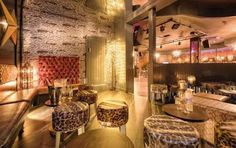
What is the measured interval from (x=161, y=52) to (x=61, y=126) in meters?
16.9

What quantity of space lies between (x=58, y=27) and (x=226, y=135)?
18.5 feet

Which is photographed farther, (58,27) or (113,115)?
(58,27)

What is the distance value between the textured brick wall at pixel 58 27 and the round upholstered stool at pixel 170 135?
4.86 m

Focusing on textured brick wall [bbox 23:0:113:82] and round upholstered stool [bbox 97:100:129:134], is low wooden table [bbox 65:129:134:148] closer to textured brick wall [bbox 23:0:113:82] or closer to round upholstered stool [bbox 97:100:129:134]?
round upholstered stool [bbox 97:100:129:134]

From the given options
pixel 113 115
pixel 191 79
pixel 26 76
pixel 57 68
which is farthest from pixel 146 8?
pixel 26 76

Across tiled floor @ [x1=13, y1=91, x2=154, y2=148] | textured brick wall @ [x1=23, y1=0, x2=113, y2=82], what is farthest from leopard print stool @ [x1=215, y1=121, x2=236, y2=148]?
textured brick wall @ [x1=23, y1=0, x2=113, y2=82]

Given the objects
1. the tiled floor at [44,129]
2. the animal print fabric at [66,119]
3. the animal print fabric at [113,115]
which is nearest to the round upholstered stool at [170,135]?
the animal print fabric at [113,115]

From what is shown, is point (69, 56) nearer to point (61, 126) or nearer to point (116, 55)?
point (116, 55)

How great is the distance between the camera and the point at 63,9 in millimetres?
5289

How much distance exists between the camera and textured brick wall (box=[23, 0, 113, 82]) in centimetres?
451

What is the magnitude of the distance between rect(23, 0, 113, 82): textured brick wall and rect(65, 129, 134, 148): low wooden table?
446cm

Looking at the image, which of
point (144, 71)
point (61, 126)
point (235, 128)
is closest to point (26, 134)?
point (61, 126)

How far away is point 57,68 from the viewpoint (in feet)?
16.6

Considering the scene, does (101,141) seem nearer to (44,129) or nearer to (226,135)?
(226,135)
